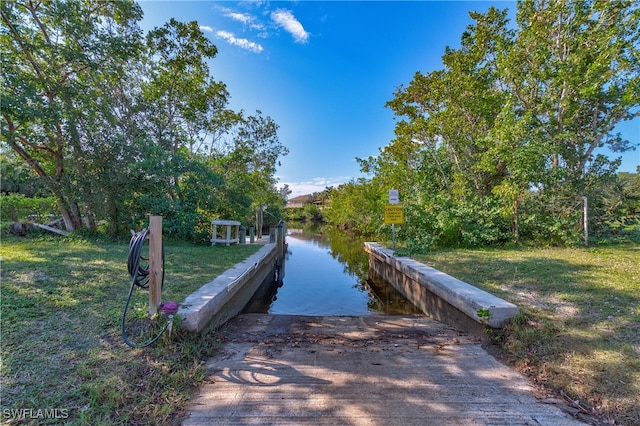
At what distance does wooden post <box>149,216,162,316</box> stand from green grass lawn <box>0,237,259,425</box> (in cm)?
37

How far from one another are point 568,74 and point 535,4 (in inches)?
95.9

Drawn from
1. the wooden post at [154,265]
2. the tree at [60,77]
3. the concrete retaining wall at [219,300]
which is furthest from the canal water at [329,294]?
the tree at [60,77]

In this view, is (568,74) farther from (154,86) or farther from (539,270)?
(154,86)

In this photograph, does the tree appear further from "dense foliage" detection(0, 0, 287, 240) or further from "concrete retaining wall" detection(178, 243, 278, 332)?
"concrete retaining wall" detection(178, 243, 278, 332)

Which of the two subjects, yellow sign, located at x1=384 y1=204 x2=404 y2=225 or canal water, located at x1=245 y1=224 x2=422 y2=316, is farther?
yellow sign, located at x1=384 y1=204 x2=404 y2=225

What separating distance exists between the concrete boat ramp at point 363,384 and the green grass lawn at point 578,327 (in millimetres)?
239

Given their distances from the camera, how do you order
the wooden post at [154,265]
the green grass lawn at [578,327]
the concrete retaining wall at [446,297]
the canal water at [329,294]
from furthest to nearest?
the canal water at [329,294]
the concrete retaining wall at [446,297]
the wooden post at [154,265]
the green grass lawn at [578,327]

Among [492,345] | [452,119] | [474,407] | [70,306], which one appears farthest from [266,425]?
[452,119]

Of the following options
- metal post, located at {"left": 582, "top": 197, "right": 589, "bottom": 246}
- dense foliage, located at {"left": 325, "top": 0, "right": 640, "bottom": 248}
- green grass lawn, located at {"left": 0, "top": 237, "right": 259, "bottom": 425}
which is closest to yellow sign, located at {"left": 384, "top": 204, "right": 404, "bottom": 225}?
dense foliage, located at {"left": 325, "top": 0, "right": 640, "bottom": 248}

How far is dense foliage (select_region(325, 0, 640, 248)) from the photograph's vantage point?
7316 millimetres

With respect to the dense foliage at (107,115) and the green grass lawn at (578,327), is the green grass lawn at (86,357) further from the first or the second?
the dense foliage at (107,115)

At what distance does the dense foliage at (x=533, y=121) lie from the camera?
24.0 feet

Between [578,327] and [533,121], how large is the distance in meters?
7.29

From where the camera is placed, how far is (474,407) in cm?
190
